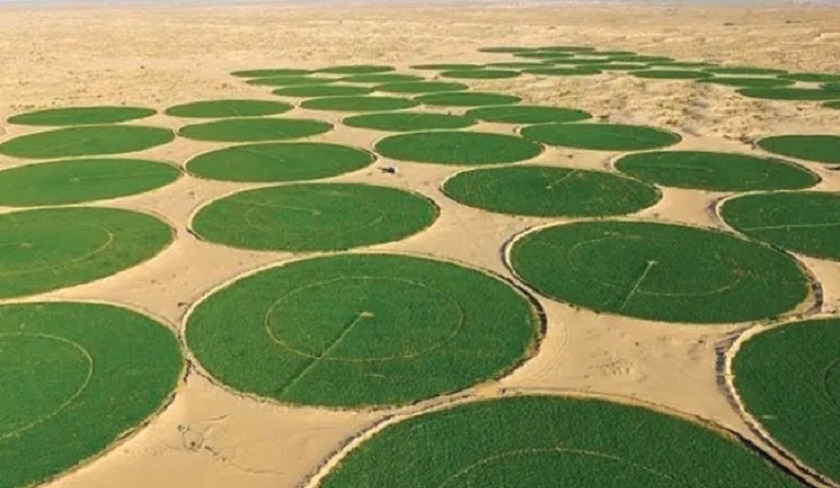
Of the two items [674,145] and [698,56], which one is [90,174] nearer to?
[674,145]

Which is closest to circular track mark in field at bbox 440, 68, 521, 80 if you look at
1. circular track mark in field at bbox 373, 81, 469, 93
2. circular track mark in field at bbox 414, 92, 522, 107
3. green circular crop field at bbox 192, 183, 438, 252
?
circular track mark in field at bbox 373, 81, 469, 93

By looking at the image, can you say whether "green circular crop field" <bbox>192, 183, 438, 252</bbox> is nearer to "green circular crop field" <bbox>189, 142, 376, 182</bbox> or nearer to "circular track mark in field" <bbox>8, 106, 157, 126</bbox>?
"green circular crop field" <bbox>189, 142, 376, 182</bbox>

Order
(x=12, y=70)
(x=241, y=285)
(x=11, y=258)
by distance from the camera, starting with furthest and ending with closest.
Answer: (x=12, y=70) < (x=11, y=258) < (x=241, y=285)

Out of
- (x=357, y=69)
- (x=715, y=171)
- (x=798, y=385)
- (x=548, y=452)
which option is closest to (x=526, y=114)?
(x=715, y=171)

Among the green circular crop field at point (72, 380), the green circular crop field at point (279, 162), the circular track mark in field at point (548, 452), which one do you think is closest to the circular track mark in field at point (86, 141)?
the green circular crop field at point (279, 162)

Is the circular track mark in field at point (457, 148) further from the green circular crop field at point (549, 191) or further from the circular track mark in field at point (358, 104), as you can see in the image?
the circular track mark in field at point (358, 104)

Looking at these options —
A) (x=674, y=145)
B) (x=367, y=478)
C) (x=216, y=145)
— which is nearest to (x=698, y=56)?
(x=674, y=145)

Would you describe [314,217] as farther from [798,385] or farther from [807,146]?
[807,146]
